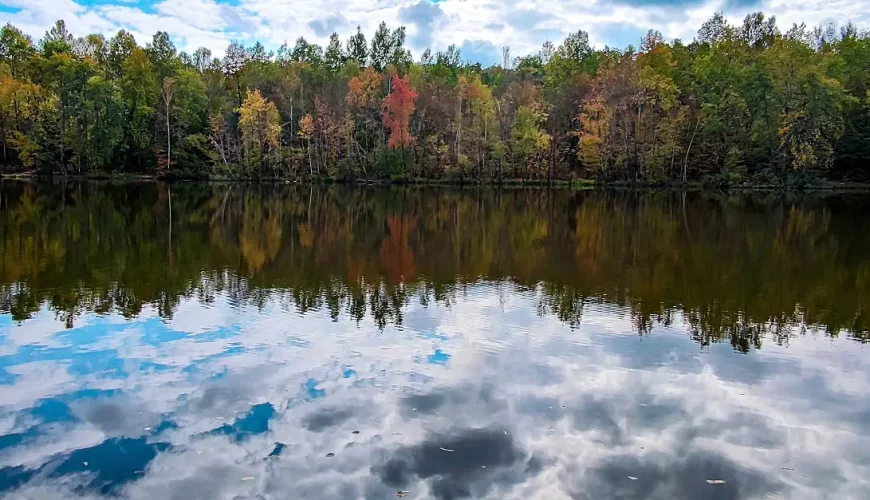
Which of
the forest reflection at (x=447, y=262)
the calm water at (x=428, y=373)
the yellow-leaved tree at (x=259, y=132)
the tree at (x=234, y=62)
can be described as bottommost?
the calm water at (x=428, y=373)

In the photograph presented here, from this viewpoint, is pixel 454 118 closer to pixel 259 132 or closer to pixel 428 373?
pixel 259 132

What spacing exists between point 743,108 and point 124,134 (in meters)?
60.1

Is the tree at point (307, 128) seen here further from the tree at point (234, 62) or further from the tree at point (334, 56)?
the tree at point (334, 56)

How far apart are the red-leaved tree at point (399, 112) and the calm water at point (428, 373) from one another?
4428cm

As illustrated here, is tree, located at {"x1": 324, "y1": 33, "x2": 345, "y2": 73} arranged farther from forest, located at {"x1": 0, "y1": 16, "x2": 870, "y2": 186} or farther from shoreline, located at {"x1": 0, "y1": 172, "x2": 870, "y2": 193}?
shoreline, located at {"x1": 0, "y1": 172, "x2": 870, "y2": 193}

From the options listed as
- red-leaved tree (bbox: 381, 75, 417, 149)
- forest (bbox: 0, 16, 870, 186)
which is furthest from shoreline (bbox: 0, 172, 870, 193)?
red-leaved tree (bbox: 381, 75, 417, 149)

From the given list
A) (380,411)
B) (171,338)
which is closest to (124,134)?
(171,338)

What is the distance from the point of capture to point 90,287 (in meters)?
13.9

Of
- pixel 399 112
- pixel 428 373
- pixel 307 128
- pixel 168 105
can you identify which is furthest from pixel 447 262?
pixel 168 105

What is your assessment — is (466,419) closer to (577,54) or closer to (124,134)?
(124,134)

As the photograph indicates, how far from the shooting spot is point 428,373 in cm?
904

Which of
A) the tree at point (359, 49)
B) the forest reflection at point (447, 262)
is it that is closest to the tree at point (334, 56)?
the tree at point (359, 49)

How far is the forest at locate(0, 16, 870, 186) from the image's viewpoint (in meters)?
57.2

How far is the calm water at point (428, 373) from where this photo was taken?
6305mm
